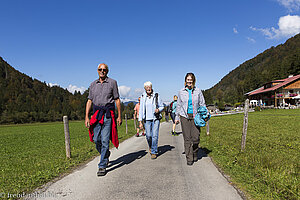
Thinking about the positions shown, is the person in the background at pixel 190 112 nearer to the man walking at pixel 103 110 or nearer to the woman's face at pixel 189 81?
the woman's face at pixel 189 81

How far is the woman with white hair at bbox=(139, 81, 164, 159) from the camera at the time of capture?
5871 millimetres

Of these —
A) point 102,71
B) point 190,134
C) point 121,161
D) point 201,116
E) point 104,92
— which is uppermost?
point 102,71

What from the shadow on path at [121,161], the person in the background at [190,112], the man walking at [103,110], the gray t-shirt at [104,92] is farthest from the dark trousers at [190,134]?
the gray t-shirt at [104,92]

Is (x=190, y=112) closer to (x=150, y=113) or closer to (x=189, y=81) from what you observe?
(x=189, y=81)

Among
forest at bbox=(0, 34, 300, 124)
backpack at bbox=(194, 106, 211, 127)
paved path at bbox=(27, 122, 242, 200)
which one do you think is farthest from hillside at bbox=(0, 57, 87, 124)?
backpack at bbox=(194, 106, 211, 127)

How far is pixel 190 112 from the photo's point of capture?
5305mm

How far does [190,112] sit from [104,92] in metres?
2.22

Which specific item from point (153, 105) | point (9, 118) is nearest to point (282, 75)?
point (153, 105)

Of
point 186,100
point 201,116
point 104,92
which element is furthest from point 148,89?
point 201,116

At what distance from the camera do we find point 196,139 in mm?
5230

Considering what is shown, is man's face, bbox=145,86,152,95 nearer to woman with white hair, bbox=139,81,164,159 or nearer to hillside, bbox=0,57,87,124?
woman with white hair, bbox=139,81,164,159

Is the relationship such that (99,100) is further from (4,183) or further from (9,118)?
(9,118)

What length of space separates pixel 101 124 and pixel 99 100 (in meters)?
0.55

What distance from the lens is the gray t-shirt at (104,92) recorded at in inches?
186
